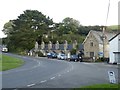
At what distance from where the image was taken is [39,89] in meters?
16.6

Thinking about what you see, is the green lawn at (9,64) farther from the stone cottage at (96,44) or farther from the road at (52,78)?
the stone cottage at (96,44)

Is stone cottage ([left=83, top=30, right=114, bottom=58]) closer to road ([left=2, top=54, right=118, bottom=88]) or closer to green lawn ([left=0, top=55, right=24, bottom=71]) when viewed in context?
green lawn ([left=0, top=55, right=24, bottom=71])

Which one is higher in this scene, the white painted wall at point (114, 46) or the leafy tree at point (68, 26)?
the leafy tree at point (68, 26)

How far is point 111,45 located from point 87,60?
39.7ft

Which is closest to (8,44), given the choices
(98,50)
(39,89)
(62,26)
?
(62,26)

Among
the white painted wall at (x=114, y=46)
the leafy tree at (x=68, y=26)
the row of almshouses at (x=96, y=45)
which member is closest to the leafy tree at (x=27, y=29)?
the leafy tree at (x=68, y=26)

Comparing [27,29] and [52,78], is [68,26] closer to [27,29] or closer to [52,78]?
[27,29]

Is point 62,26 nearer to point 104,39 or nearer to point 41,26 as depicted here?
point 41,26

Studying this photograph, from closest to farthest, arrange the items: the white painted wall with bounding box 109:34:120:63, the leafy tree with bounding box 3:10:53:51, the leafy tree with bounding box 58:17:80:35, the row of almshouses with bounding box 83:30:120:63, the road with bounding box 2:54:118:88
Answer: the road with bounding box 2:54:118:88
the white painted wall with bounding box 109:34:120:63
the row of almshouses with bounding box 83:30:120:63
the leafy tree with bounding box 3:10:53:51
the leafy tree with bounding box 58:17:80:35

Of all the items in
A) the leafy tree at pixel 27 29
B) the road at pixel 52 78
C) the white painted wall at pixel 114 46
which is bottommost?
the road at pixel 52 78

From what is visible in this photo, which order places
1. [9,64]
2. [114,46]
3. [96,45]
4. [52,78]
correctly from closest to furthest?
[52,78]
[9,64]
[114,46]
[96,45]

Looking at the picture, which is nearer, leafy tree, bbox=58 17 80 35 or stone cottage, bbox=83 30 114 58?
stone cottage, bbox=83 30 114 58

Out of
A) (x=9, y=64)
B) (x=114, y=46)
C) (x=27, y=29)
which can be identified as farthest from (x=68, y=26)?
(x=9, y=64)

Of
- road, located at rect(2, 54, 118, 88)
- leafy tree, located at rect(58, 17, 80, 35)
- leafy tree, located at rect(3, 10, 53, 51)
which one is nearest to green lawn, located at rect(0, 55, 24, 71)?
road, located at rect(2, 54, 118, 88)
